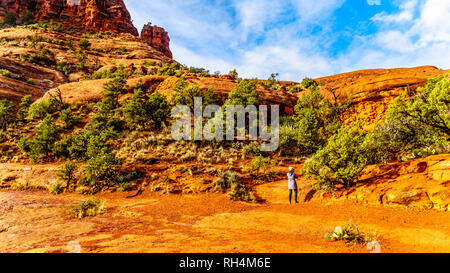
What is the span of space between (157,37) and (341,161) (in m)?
102

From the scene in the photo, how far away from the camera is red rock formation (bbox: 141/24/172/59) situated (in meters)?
88.8

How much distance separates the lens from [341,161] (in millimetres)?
8992

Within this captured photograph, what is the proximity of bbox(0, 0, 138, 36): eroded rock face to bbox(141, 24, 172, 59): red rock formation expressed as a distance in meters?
11.5

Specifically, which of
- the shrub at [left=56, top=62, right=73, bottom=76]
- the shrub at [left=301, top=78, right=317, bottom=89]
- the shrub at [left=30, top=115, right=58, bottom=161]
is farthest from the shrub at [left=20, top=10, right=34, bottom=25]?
the shrub at [left=301, top=78, right=317, bottom=89]

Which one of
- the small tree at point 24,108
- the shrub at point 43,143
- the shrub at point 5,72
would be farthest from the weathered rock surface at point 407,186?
the shrub at point 5,72

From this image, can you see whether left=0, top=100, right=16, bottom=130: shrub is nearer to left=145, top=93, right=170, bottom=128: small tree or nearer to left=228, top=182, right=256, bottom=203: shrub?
left=145, top=93, right=170, bottom=128: small tree

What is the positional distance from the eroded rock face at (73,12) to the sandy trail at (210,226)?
85535mm

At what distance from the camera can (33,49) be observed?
45.1 m

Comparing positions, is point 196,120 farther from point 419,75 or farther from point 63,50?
point 63,50

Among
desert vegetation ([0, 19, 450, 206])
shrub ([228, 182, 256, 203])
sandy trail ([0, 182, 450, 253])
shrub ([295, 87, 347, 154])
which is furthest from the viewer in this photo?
shrub ([295, 87, 347, 154])

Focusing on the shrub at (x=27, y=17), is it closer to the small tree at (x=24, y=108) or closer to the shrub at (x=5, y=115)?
the small tree at (x=24, y=108)

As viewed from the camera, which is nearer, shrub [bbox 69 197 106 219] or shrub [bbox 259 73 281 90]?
shrub [bbox 69 197 106 219]
